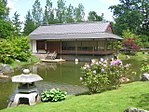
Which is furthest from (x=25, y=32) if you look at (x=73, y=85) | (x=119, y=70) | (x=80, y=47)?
(x=119, y=70)

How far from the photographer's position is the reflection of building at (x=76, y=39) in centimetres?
3038

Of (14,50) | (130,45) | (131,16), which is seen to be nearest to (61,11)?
(131,16)

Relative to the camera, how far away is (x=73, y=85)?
1391 cm

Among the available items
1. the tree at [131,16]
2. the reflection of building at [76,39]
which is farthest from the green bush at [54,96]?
the tree at [131,16]

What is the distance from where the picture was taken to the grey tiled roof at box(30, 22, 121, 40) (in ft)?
101

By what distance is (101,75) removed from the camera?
9.45 meters

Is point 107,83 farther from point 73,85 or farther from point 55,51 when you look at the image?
point 55,51

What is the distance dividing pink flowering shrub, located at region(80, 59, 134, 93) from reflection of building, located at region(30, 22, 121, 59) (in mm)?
19078

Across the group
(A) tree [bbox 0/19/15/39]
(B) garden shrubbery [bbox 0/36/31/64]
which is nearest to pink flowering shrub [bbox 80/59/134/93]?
(B) garden shrubbery [bbox 0/36/31/64]

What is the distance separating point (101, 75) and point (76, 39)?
861 inches

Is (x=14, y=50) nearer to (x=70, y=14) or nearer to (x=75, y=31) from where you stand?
(x=75, y=31)

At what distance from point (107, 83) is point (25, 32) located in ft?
160

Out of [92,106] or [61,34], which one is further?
[61,34]

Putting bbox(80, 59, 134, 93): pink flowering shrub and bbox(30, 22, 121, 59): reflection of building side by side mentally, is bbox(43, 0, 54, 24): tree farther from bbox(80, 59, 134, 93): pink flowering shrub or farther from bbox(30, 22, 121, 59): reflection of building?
bbox(80, 59, 134, 93): pink flowering shrub
